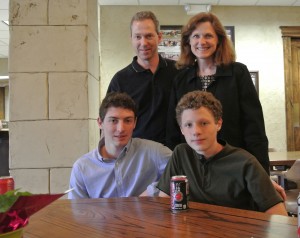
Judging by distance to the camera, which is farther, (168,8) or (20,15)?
(168,8)

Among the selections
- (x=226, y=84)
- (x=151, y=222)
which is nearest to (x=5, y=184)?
(x=151, y=222)

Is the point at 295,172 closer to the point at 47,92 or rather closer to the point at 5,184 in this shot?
the point at 47,92

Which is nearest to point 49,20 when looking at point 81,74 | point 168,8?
point 81,74

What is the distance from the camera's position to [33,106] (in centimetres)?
226

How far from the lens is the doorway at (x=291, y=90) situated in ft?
16.2

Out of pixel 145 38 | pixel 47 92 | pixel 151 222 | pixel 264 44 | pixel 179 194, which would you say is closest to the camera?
pixel 151 222

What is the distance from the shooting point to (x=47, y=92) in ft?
7.42

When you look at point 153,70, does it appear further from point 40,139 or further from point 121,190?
point 40,139

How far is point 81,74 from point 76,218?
4.59 feet

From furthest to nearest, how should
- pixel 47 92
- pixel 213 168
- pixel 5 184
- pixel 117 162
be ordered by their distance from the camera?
pixel 47 92
pixel 117 162
pixel 213 168
pixel 5 184

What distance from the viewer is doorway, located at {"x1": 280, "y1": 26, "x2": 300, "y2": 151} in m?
4.94

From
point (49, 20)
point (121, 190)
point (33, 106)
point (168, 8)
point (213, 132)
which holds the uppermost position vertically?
point (168, 8)

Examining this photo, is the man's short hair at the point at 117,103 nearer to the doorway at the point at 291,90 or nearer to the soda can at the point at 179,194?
the soda can at the point at 179,194

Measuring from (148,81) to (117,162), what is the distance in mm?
583
